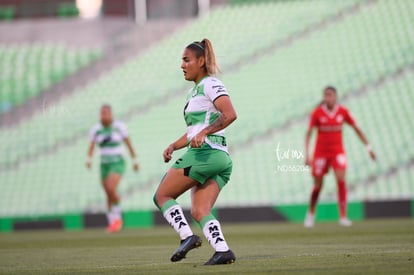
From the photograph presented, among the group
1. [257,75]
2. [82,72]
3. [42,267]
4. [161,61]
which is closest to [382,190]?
[257,75]

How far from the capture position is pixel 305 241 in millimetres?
12094

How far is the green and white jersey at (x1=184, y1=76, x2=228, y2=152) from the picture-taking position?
8344mm

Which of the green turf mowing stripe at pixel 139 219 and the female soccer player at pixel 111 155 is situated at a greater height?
the female soccer player at pixel 111 155

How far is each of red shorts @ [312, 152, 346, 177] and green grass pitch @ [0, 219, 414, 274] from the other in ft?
5.82

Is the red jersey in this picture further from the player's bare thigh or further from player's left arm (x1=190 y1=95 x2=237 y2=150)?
player's left arm (x1=190 y1=95 x2=237 y2=150)

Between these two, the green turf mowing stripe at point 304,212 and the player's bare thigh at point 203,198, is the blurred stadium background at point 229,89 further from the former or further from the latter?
the player's bare thigh at point 203,198

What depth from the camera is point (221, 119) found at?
8141mm

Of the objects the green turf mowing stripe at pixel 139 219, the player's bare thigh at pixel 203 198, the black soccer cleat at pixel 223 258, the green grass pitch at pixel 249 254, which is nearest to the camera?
the green grass pitch at pixel 249 254

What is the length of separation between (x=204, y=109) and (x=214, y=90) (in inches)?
8.3

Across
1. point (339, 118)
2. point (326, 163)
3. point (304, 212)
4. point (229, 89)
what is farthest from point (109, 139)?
point (229, 89)

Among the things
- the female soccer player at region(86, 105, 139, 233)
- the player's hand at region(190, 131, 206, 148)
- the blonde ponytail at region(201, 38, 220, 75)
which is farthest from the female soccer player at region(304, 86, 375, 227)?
the player's hand at region(190, 131, 206, 148)

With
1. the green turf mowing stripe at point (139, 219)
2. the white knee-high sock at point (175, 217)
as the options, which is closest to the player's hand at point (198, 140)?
the white knee-high sock at point (175, 217)

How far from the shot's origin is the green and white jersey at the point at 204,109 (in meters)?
8.34

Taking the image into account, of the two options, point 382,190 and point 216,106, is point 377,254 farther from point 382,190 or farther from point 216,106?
point 382,190
